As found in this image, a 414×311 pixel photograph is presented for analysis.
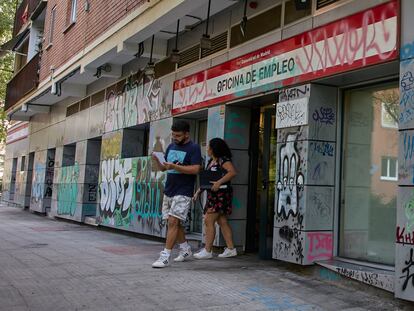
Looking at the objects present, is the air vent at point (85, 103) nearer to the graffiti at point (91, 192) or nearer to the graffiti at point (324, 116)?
the graffiti at point (91, 192)

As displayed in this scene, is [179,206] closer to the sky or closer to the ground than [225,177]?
closer to the ground

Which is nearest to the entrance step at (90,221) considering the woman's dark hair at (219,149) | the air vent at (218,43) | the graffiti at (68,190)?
the graffiti at (68,190)

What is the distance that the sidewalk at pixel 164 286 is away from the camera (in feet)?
15.5

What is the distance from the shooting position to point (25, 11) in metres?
20.2

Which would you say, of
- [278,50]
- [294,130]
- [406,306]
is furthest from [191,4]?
[406,306]

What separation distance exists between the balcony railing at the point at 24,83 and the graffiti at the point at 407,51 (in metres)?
13.3

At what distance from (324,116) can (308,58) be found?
75 cm

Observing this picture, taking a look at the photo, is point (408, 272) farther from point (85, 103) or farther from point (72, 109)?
point (72, 109)

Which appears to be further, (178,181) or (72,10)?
(72,10)

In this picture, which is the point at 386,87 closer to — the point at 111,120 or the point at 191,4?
the point at 191,4

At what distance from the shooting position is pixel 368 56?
5379 millimetres

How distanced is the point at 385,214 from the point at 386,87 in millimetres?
1474

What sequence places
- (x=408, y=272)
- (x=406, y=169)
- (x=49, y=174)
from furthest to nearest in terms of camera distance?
(x=49, y=174) → (x=406, y=169) → (x=408, y=272)

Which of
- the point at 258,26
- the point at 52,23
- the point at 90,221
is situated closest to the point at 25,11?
the point at 52,23
